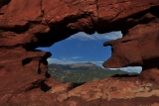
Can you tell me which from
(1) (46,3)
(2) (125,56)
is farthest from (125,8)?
(1) (46,3)

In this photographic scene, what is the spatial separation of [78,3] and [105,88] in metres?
4.52

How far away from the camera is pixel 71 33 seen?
1482 centimetres

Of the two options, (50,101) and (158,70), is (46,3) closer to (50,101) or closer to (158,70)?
(50,101)

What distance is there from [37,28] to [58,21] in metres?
1.32

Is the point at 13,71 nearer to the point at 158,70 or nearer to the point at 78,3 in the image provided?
the point at 78,3

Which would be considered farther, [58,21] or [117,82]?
[58,21]

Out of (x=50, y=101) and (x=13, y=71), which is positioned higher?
(x=13, y=71)

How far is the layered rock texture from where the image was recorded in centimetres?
1134

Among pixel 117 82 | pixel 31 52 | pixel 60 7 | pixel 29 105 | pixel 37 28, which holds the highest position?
pixel 60 7

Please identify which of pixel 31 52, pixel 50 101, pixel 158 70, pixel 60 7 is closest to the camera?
pixel 158 70

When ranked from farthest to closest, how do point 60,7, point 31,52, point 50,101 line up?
point 31,52 → point 60,7 → point 50,101

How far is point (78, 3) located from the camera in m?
12.6

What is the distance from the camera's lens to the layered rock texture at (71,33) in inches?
446

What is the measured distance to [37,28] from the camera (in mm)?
13617
